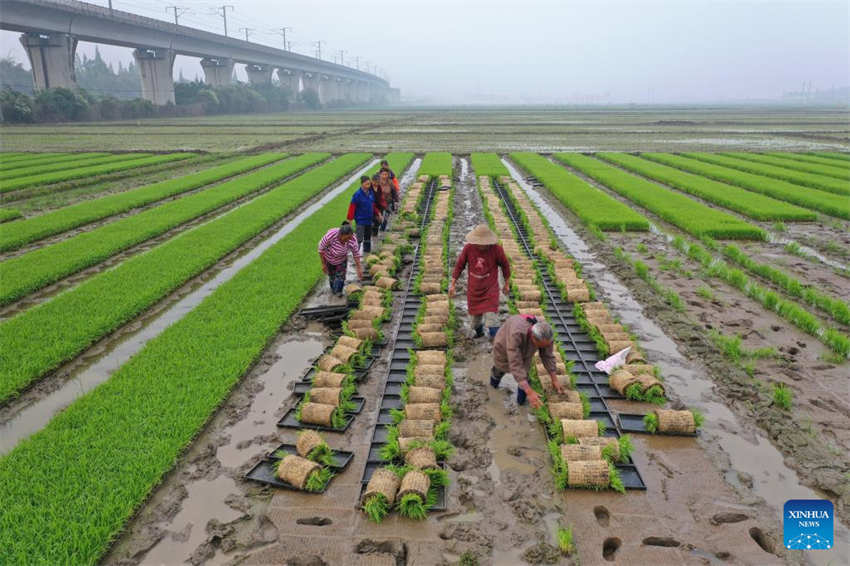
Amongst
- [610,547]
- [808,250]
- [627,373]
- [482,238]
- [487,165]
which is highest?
[487,165]

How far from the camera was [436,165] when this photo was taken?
26.8 m

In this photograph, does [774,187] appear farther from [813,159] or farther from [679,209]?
[813,159]

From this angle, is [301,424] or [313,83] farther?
[313,83]

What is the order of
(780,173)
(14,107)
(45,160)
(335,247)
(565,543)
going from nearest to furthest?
1. (565,543)
2. (335,247)
3. (780,173)
4. (45,160)
5. (14,107)

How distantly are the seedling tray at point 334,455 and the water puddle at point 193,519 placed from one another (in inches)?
18.0

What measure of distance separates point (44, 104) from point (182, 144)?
29.5m

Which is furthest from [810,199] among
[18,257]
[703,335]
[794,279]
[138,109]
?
[138,109]

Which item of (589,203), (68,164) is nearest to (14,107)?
(68,164)

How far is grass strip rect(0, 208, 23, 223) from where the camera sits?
1552 centimetres

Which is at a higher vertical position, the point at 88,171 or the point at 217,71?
the point at 217,71

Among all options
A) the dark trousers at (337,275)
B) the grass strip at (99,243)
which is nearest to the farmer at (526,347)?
the dark trousers at (337,275)

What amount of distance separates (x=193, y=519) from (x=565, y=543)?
3.20 meters

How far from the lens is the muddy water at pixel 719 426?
5.00 metres

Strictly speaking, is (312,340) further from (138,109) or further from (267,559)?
(138,109)
